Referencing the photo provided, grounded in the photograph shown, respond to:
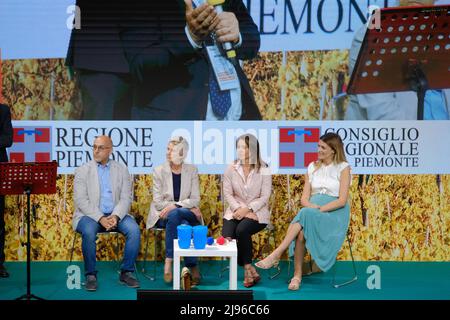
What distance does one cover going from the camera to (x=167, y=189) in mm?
6418

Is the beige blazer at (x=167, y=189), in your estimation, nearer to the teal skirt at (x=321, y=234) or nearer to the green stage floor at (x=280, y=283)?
the green stage floor at (x=280, y=283)

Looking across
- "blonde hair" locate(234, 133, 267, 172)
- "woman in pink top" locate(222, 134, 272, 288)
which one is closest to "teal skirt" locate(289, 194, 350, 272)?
"woman in pink top" locate(222, 134, 272, 288)

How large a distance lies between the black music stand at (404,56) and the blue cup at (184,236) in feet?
7.57

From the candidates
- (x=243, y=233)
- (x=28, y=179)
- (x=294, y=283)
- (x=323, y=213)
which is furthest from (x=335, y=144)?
(x=28, y=179)

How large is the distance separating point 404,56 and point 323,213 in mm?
1722

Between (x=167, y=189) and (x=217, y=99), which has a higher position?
(x=217, y=99)

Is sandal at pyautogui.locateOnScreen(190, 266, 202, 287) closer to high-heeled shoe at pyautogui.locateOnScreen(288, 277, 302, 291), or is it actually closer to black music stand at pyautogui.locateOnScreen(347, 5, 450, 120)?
high-heeled shoe at pyautogui.locateOnScreen(288, 277, 302, 291)

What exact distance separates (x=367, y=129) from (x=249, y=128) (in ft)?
3.48

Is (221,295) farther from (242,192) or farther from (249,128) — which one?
(249,128)

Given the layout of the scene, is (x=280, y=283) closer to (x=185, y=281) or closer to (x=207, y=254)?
(x=207, y=254)

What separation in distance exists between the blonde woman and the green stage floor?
0.65ft

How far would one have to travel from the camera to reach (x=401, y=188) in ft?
23.0

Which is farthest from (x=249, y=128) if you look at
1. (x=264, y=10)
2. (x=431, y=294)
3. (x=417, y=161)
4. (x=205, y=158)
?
(x=431, y=294)

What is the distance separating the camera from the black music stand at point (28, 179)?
5426 mm
